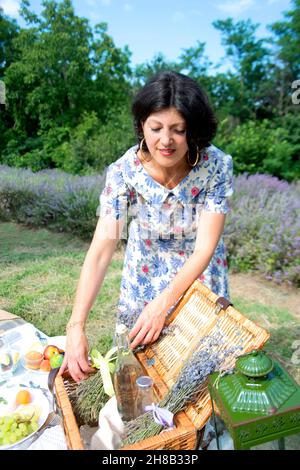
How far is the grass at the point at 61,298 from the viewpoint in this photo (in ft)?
10.1

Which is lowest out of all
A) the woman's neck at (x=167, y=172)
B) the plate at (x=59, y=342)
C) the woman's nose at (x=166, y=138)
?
the plate at (x=59, y=342)

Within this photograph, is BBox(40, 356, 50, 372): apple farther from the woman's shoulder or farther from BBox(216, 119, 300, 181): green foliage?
BBox(216, 119, 300, 181): green foliage

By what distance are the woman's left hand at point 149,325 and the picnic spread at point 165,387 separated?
0.04 meters

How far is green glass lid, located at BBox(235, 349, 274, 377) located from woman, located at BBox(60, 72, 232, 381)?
0.49 m

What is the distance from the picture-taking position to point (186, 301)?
1.47 m

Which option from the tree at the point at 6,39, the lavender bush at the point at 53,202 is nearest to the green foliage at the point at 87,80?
the tree at the point at 6,39

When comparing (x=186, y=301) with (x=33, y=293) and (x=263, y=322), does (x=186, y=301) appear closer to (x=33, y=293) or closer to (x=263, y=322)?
(x=263, y=322)

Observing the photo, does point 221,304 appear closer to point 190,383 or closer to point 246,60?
point 190,383

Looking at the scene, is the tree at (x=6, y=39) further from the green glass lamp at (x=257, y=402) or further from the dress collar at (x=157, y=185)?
the green glass lamp at (x=257, y=402)

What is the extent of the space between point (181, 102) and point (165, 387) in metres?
0.98

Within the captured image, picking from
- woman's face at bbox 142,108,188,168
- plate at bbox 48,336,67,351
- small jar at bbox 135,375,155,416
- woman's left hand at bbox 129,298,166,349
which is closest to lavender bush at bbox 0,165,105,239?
plate at bbox 48,336,67,351

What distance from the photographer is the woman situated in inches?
56.7

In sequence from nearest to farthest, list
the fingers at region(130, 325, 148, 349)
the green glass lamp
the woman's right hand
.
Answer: the green glass lamp
the woman's right hand
the fingers at region(130, 325, 148, 349)
